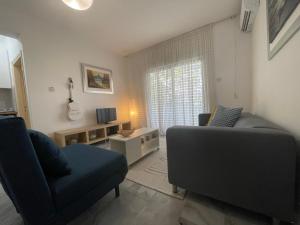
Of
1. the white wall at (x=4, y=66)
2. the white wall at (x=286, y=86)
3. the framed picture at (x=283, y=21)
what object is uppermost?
the white wall at (x=4, y=66)

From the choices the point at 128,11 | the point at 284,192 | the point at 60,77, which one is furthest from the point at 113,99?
the point at 284,192

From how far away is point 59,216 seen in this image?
2.92 feet

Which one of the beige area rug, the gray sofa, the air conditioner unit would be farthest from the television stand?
the air conditioner unit

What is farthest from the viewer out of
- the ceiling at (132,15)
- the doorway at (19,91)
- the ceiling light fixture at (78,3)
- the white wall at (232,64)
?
the doorway at (19,91)

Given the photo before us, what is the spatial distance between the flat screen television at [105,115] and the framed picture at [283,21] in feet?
10.6

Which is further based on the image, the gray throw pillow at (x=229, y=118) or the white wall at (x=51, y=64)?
the white wall at (x=51, y=64)

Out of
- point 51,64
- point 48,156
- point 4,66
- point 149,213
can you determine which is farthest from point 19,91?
point 149,213

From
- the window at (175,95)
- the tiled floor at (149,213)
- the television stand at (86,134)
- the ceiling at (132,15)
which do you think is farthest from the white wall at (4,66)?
the window at (175,95)

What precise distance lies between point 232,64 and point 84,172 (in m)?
3.21

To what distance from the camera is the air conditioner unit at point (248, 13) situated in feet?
6.19

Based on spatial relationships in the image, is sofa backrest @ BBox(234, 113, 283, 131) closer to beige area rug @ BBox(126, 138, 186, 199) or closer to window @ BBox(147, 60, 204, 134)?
beige area rug @ BBox(126, 138, 186, 199)

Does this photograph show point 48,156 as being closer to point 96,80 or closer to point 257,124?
point 257,124

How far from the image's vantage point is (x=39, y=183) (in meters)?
0.81

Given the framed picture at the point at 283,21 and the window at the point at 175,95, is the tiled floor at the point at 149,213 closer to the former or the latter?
the framed picture at the point at 283,21
